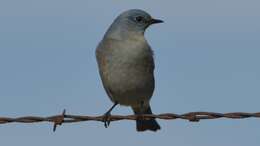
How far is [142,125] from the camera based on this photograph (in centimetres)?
965

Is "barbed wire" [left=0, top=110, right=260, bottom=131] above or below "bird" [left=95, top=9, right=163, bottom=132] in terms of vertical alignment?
below

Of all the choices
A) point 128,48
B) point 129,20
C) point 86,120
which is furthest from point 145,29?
point 86,120

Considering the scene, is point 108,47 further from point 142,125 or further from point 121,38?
point 142,125

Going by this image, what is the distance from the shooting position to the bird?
29.6 ft

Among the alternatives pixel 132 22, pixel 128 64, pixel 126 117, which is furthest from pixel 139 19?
pixel 126 117

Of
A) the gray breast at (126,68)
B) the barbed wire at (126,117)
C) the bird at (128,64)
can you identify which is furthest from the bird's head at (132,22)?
the barbed wire at (126,117)

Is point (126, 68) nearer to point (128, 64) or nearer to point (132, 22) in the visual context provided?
point (128, 64)

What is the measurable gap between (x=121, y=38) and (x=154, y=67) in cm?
61

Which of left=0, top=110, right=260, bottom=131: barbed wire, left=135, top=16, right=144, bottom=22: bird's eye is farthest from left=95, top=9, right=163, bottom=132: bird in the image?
left=0, top=110, right=260, bottom=131: barbed wire

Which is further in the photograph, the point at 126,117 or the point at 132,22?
the point at 132,22

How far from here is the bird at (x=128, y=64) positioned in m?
9.02

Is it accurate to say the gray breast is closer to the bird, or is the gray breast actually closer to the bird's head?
the bird

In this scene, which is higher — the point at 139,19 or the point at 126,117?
the point at 139,19

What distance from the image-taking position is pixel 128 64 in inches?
353
